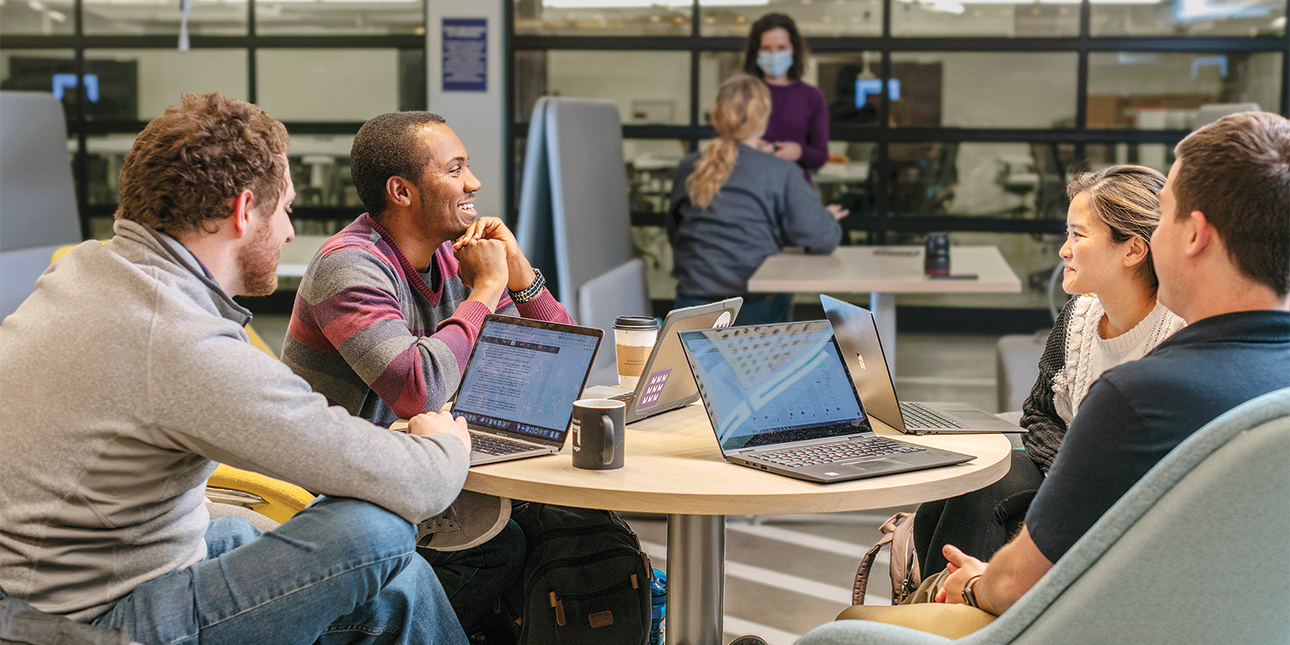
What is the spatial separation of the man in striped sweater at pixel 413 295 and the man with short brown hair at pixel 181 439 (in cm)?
34

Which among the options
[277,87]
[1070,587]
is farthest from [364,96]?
[1070,587]

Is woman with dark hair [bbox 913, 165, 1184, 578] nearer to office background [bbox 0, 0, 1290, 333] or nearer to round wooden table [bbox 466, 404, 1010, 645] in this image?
round wooden table [bbox 466, 404, 1010, 645]

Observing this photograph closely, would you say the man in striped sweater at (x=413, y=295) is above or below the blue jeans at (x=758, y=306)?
above

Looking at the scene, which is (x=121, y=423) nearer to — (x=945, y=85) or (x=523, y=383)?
(x=523, y=383)

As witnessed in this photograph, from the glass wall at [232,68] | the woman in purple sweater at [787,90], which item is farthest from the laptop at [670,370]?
the glass wall at [232,68]

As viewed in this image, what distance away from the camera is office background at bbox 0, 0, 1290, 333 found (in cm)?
630

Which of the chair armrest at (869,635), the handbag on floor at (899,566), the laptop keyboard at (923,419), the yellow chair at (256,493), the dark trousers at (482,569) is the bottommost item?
the dark trousers at (482,569)

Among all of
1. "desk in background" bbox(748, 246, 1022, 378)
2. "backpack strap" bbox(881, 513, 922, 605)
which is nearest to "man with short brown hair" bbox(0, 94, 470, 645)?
"backpack strap" bbox(881, 513, 922, 605)

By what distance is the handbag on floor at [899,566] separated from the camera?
190 cm

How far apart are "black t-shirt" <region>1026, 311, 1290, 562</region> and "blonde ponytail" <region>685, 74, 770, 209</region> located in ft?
9.65

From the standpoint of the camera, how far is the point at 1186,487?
1064 millimetres

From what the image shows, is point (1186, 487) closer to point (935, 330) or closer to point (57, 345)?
point (57, 345)

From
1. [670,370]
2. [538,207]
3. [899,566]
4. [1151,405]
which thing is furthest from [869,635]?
[538,207]

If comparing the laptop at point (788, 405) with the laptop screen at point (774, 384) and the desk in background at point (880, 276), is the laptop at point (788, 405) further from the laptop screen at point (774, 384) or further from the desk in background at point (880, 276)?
the desk in background at point (880, 276)
